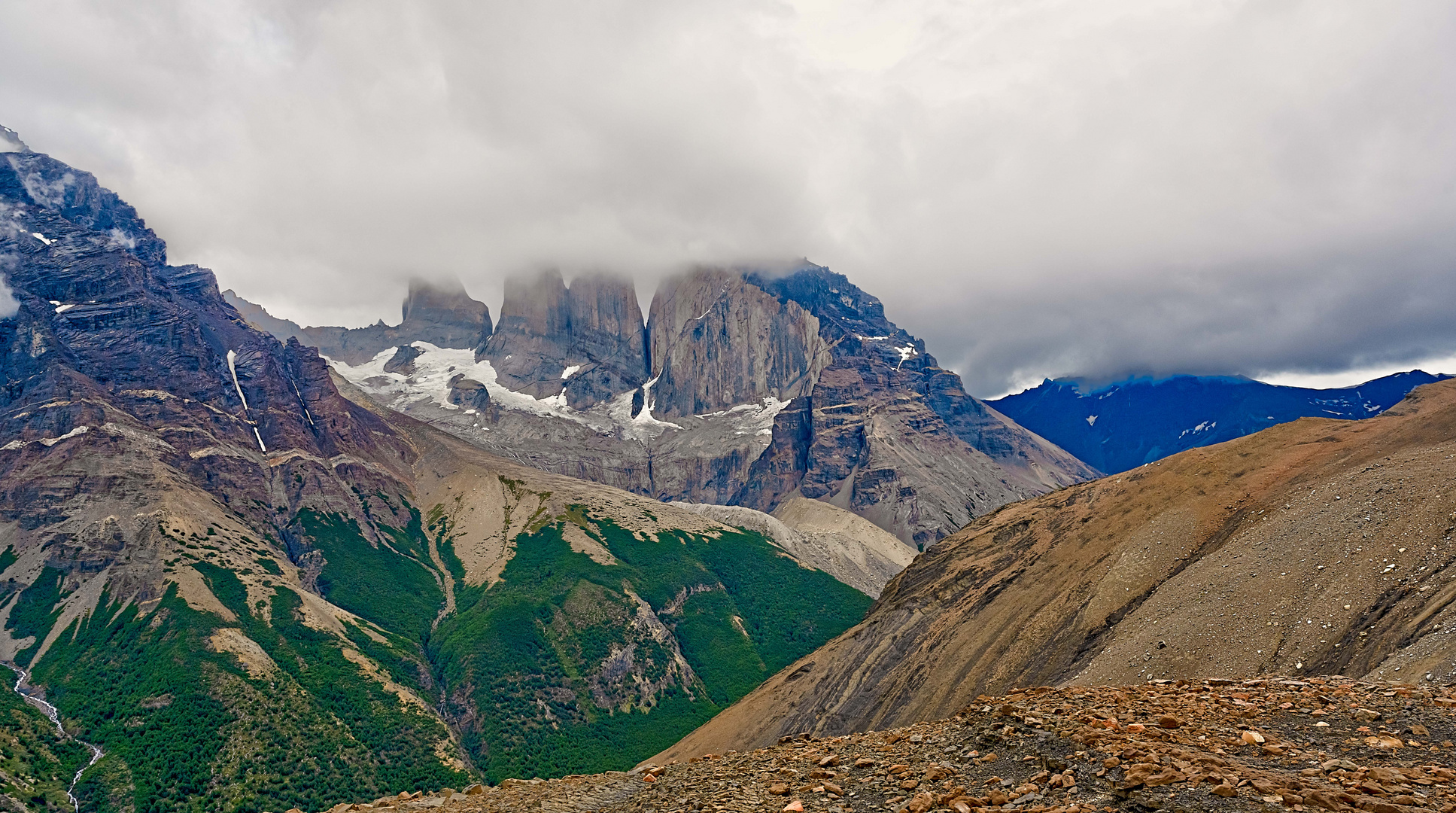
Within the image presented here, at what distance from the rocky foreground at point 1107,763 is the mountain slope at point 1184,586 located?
1888cm

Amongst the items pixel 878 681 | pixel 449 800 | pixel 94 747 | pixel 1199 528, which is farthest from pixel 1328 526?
pixel 94 747

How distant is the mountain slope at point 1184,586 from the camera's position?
62.3 metres

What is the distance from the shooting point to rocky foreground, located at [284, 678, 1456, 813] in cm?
1984

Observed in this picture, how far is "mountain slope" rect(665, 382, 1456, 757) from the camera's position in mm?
62312

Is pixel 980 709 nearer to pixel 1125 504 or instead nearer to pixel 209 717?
pixel 1125 504

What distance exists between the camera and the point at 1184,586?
272 feet

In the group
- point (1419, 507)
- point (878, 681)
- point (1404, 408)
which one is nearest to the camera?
point (1419, 507)

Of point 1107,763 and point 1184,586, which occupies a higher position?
point 1184,586

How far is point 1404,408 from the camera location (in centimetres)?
11056

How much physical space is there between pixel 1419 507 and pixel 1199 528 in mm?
28450

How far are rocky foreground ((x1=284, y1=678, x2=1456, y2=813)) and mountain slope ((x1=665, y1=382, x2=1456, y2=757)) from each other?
1888 centimetres

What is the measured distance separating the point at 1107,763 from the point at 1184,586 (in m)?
71.3

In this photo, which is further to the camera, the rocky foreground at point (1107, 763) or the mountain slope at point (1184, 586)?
the mountain slope at point (1184, 586)

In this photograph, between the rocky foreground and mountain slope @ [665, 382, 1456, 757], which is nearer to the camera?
the rocky foreground
